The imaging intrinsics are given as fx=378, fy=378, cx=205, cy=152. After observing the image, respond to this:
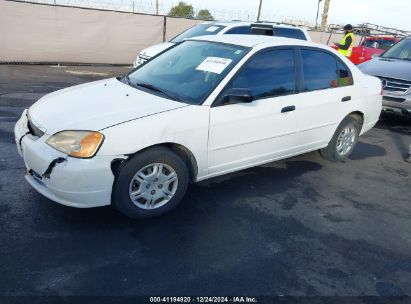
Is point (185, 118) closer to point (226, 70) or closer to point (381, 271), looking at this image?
point (226, 70)

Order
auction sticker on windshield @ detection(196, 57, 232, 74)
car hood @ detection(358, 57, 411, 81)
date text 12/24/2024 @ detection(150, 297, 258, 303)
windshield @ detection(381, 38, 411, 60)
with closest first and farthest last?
date text 12/24/2024 @ detection(150, 297, 258, 303) < auction sticker on windshield @ detection(196, 57, 232, 74) < car hood @ detection(358, 57, 411, 81) < windshield @ detection(381, 38, 411, 60)

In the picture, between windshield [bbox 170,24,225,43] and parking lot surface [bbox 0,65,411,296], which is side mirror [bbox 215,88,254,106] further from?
windshield [bbox 170,24,225,43]

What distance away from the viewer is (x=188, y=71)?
4.02 meters

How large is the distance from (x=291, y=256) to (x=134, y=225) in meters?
1.40

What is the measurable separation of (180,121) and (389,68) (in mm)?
6077

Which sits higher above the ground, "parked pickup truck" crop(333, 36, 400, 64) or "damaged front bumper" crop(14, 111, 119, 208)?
"parked pickup truck" crop(333, 36, 400, 64)

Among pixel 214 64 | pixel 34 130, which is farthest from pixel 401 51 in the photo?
pixel 34 130

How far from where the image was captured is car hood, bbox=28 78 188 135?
126 inches

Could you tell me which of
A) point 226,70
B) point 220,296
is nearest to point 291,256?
point 220,296

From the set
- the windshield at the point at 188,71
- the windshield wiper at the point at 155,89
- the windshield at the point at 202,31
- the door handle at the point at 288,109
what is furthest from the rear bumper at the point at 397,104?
the windshield wiper at the point at 155,89

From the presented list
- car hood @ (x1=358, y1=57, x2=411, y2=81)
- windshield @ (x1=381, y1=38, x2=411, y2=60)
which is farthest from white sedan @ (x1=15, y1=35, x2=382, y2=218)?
windshield @ (x1=381, y1=38, x2=411, y2=60)

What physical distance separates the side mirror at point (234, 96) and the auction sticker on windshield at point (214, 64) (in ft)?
0.96

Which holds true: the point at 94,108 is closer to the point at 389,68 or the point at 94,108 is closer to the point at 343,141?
the point at 343,141

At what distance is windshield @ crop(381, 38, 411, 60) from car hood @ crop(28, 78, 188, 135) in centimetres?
706
